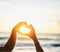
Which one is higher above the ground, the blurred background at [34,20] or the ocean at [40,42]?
the blurred background at [34,20]

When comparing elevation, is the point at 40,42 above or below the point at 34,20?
below

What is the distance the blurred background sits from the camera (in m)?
1.39

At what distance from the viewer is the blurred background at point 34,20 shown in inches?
54.7

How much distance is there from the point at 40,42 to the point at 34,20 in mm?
244

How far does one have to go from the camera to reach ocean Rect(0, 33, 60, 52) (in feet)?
4.50

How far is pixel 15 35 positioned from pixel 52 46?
1.33 ft

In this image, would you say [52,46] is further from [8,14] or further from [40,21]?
[8,14]

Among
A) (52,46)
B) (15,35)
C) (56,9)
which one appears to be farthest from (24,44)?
(56,9)

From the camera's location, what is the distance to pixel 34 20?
1.46 metres

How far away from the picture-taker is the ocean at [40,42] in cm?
137

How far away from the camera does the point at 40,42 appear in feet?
4.66

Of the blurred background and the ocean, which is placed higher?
the blurred background

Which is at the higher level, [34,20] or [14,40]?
[34,20]

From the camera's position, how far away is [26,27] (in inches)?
56.4
